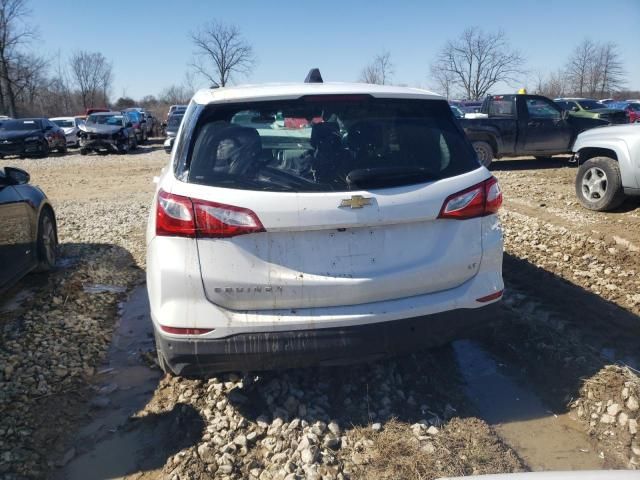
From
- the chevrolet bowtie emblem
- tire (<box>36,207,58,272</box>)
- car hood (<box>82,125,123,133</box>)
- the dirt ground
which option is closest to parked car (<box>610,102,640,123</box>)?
the dirt ground

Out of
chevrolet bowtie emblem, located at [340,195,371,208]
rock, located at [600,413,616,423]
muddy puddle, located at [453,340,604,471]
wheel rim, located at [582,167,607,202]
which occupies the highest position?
chevrolet bowtie emblem, located at [340,195,371,208]

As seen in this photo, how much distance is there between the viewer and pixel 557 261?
5645mm

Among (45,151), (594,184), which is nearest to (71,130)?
(45,151)

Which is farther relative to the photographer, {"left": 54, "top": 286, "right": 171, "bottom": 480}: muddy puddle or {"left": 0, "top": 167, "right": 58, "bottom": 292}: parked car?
{"left": 0, "top": 167, "right": 58, "bottom": 292}: parked car

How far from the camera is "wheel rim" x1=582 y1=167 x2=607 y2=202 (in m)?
7.45

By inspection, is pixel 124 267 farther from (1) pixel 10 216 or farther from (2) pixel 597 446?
(2) pixel 597 446

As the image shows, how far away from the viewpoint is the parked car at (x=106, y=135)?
23.3 m

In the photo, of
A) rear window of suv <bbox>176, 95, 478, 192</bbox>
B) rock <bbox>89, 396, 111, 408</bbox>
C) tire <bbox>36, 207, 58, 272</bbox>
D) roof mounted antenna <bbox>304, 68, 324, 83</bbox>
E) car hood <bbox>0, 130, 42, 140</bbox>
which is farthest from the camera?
car hood <bbox>0, 130, 42, 140</bbox>

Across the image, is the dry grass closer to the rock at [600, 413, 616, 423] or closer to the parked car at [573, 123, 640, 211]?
the rock at [600, 413, 616, 423]

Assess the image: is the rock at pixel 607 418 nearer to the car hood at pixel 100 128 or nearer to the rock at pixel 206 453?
the rock at pixel 206 453

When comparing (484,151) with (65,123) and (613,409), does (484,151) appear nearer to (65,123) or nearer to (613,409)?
(613,409)

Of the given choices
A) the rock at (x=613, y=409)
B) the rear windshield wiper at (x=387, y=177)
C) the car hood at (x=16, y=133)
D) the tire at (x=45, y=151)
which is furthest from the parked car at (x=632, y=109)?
the car hood at (x=16, y=133)

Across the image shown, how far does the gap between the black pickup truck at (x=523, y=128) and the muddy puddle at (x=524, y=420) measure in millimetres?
10199

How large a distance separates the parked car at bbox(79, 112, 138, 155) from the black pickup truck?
55.0 ft
